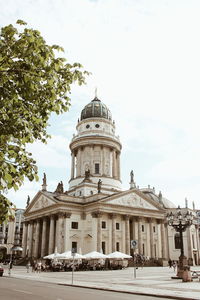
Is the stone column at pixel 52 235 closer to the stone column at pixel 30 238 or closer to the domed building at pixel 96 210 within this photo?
the domed building at pixel 96 210

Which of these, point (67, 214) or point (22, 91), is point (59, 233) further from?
point (22, 91)

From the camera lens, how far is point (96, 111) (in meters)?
75.8

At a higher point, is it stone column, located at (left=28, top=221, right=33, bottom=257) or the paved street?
stone column, located at (left=28, top=221, right=33, bottom=257)

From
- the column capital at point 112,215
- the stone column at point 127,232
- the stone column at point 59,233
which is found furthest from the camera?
the column capital at point 112,215

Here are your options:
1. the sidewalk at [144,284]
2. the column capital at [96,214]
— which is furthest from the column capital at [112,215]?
the sidewalk at [144,284]

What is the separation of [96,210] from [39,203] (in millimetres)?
15749

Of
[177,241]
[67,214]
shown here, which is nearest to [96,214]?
[67,214]

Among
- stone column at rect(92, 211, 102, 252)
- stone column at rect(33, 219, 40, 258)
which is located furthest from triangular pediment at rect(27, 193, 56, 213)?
stone column at rect(92, 211, 102, 252)

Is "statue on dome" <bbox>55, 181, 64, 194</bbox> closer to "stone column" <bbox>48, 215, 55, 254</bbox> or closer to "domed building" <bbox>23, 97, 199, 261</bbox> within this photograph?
"domed building" <bbox>23, 97, 199, 261</bbox>

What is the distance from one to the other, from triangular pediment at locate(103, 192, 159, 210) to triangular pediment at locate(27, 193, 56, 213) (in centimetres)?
1217

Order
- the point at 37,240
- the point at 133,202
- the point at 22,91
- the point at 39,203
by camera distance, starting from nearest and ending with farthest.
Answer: the point at 22,91
the point at 133,202
the point at 37,240
the point at 39,203

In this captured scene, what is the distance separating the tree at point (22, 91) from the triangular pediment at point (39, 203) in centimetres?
5229

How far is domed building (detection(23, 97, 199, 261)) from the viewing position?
57.2m

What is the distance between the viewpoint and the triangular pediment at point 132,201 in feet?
194
